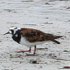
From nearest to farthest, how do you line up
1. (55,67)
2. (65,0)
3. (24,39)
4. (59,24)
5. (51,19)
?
(55,67), (24,39), (59,24), (51,19), (65,0)

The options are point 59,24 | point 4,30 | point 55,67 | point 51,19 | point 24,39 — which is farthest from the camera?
point 51,19

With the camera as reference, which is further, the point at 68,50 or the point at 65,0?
the point at 65,0

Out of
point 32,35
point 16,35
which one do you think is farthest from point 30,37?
point 16,35

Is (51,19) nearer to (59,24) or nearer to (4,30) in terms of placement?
(59,24)

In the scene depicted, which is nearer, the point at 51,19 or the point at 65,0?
the point at 51,19

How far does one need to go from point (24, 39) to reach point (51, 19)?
4.91m

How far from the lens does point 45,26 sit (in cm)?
1171

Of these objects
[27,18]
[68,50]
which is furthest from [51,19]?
[68,50]

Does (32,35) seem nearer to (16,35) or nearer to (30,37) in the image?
(30,37)

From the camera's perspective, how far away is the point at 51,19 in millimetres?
12961

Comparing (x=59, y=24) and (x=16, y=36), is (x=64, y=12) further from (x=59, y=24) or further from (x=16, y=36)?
(x=16, y=36)

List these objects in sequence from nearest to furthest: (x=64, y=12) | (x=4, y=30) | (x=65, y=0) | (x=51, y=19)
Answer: (x=4, y=30), (x=51, y=19), (x=64, y=12), (x=65, y=0)

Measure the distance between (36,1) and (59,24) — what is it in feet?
19.6

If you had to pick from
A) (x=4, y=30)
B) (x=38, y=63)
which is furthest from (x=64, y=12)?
(x=38, y=63)
